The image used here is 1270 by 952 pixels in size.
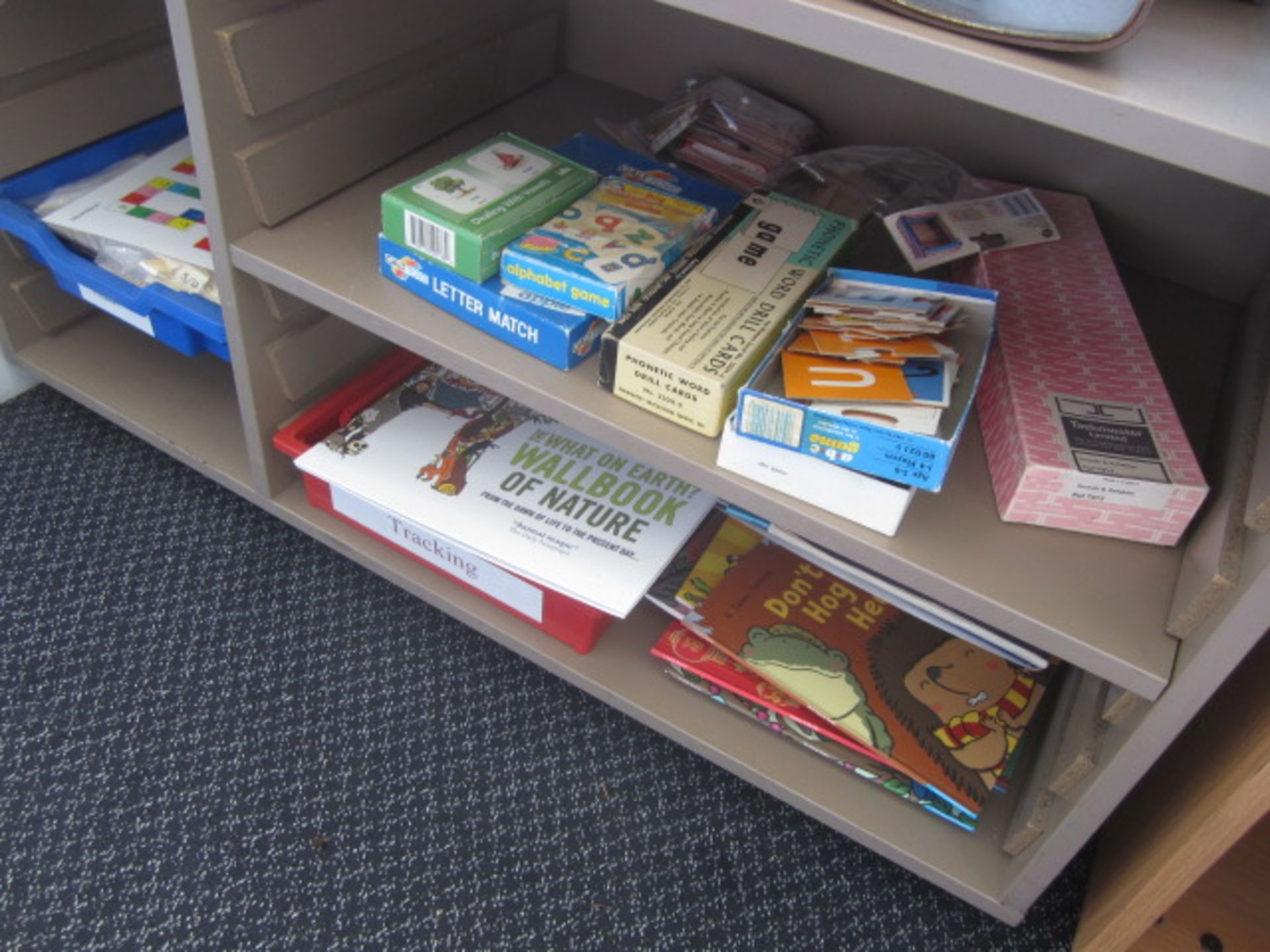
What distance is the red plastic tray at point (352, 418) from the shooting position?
2.63 feet

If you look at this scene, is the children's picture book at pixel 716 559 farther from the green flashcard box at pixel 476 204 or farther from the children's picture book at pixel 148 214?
the children's picture book at pixel 148 214

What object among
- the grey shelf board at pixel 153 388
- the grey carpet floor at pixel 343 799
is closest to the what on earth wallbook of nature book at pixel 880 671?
the grey carpet floor at pixel 343 799

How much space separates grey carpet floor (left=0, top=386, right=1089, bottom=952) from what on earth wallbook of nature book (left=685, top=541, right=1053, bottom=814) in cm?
12

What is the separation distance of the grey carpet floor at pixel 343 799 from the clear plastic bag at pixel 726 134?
470mm

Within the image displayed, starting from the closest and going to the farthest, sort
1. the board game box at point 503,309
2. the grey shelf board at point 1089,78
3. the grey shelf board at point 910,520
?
the grey shelf board at point 1089,78
the grey shelf board at point 910,520
the board game box at point 503,309

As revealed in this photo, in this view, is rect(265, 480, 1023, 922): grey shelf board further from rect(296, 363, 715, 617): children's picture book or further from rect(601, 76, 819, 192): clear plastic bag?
rect(601, 76, 819, 192): clear plastic bag

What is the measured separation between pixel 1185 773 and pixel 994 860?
0.14 meters

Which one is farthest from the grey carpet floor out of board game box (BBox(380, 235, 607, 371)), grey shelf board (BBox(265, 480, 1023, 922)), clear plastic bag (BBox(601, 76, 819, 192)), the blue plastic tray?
clear plastic bag (BBox(601, 76, 819, 192))

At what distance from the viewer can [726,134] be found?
92 cm

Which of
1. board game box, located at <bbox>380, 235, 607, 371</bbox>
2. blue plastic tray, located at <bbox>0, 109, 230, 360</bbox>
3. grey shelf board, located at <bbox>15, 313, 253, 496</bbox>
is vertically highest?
board game box, located at <bbox>380, 235, 607, 371</bbox>

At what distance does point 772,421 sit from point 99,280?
63 cm

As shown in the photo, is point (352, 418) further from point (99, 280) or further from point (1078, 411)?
point (1078, 411)

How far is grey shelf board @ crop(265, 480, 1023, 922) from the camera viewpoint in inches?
28.3

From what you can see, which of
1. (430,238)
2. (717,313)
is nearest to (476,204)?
(430,238)
